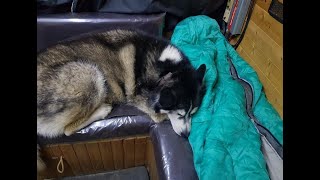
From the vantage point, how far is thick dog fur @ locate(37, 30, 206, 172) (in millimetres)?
1520

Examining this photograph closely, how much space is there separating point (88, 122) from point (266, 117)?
4.07 ft

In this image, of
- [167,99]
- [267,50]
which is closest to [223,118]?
[167,99]

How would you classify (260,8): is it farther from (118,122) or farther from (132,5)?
(118,122)

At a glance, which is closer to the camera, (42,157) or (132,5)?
(42,157)

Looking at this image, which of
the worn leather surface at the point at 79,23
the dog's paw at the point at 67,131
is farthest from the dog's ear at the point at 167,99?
the worn leather surface at the point at 79,23

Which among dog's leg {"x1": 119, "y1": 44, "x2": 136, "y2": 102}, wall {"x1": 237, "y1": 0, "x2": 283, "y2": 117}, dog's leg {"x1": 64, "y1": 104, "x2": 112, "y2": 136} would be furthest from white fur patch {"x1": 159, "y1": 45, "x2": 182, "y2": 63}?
wall {"x1": 237, "y1": 0, "x2": 283, "y2": 117}

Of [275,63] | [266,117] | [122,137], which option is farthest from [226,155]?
[275,63]

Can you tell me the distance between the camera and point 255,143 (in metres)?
1.52

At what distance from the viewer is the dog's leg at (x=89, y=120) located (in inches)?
61.8

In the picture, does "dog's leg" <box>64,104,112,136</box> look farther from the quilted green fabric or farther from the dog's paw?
the quilted green fabric

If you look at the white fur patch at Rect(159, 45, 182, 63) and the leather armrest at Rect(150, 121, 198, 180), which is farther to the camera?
the white fur patch at Rect(159, 45, 182, 63)

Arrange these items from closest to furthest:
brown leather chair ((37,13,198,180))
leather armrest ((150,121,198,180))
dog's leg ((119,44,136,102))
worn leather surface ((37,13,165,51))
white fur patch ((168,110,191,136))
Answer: leather armrest ((150,121,198,180)), brown leather chair ((37,13,198,180)), white fur patch ((168,110,191,136)), dog's leg ((119,44,136,102)), worn leather surface ((37,13,165,51))

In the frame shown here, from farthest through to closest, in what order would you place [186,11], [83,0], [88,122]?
1. [186,11]
2. [83,0]
3. [88,122]
